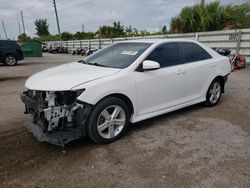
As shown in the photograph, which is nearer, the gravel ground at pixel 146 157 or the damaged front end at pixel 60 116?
the gravel ground at pixel 146 157

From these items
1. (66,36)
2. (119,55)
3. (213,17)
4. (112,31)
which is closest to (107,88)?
(119,55)

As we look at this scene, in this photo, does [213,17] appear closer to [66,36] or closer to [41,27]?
[66,36]

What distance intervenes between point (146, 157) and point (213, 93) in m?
2.90

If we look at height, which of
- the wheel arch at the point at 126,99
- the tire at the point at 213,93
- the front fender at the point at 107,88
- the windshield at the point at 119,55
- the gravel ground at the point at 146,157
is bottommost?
the gravel ground at the point at 146,157

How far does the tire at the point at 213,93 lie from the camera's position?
5335 millimetres

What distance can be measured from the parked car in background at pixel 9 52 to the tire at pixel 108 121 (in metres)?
13.4

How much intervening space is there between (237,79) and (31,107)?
25.1 ft

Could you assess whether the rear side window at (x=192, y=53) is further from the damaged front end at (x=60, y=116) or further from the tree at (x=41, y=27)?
the tree at (x=41, y=27)

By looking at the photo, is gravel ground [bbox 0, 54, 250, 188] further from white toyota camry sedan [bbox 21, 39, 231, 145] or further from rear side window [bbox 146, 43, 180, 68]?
rear side window [bbox 146, 43, 180, 68]

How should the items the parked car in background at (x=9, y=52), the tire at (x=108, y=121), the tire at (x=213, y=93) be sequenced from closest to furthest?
the tire at (x=108, y=121) < the tire at (x=213, y=93) < the parked car in background at (x=9, y=52)

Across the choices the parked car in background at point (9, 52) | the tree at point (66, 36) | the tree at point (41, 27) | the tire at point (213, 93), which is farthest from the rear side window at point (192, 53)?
the tree at point (41, 27)

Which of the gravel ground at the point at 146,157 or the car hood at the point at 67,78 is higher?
the car hood at the point at 67,78

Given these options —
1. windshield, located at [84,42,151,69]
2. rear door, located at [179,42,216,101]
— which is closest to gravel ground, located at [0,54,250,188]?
rear door, located at [179,42,216,101]

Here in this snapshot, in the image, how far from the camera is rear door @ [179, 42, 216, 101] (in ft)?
15.3
